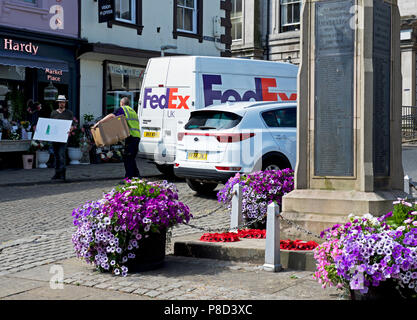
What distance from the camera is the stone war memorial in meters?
6.59

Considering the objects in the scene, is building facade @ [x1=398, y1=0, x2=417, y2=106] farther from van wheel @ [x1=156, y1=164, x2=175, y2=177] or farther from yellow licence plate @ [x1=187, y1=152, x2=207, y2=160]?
yellow licence plate @ [x1=187, y1=152, x2=207, y2=160]

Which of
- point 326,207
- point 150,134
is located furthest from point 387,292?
point 150,134

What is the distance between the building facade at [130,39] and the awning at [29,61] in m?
1.05

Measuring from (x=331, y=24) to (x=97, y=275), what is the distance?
3.55 metres

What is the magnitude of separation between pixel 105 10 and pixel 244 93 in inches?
263

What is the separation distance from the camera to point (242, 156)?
11469 millimetres

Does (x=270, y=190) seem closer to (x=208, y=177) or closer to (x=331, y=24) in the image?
(x=331, y=24)

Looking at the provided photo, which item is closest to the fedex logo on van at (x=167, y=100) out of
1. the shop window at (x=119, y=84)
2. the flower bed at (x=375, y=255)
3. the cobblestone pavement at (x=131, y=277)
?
the shop window at (x=119, y=84)

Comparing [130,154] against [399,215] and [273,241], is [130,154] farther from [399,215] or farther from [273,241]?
[399,215]

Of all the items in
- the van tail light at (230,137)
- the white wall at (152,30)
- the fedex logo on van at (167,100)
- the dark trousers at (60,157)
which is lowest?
the dark trousers at (60,157)

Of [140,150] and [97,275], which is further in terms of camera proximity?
[140,150]

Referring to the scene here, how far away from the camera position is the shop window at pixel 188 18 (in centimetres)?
2362

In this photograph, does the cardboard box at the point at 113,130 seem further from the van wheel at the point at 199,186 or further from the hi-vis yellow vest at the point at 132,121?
the van wheel at the point at 199,186
